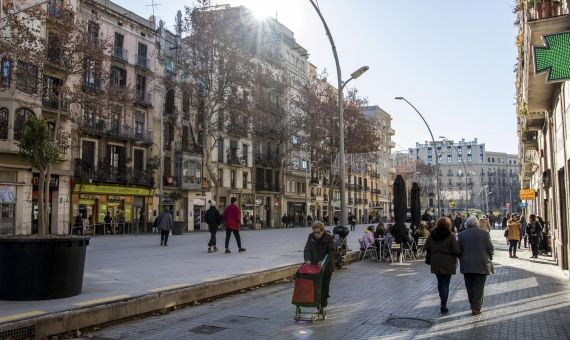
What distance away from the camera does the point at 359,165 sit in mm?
32031

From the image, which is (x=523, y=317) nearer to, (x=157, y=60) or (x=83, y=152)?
(x=83, y=152)

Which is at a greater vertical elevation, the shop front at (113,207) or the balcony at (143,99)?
the balcony at (143,99)

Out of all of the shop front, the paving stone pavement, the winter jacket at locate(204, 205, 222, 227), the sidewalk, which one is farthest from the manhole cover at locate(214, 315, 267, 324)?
the shop front

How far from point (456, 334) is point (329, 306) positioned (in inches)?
105

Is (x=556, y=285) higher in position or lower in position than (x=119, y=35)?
lower

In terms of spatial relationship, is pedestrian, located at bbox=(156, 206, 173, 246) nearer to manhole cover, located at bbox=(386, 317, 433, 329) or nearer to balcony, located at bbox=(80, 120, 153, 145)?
manhole cover, located at bbox=(386, 317, 433, 329)

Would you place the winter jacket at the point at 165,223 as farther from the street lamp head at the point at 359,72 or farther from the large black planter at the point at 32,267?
the large black planter at the point at 32,267

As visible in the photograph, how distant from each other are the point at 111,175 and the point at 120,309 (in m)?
32.4

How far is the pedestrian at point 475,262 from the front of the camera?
8461mm

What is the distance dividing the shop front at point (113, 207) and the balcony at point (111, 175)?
1.65 ft

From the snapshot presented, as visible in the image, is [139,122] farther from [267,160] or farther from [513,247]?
[513,247]

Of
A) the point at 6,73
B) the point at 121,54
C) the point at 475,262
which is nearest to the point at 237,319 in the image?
the point at 475,262

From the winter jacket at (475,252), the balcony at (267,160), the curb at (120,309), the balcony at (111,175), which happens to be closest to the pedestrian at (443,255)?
the winter jacket at (475,252)

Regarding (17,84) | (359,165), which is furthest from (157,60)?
(359,165)
